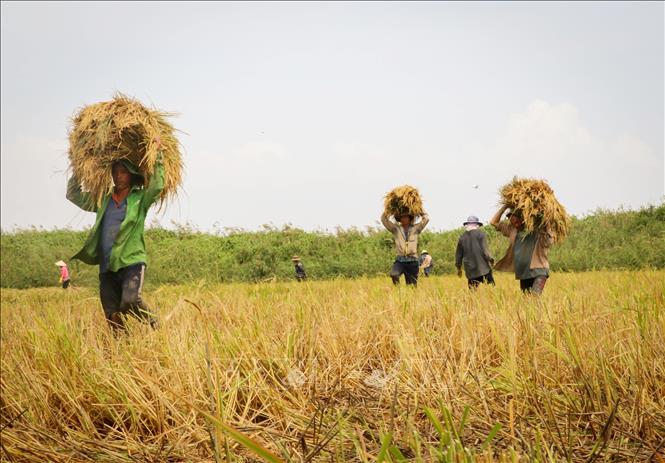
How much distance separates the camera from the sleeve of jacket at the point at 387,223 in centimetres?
758

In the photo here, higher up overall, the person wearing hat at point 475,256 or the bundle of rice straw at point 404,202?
the bundle of rice straw at point 404,202

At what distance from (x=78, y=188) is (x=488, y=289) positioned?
431 centimetres

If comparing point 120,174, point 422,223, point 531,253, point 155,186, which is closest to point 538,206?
point 531,253

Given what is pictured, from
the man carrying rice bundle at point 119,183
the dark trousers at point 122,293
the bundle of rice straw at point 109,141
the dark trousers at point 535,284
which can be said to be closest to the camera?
the dark trousers at point 122,293

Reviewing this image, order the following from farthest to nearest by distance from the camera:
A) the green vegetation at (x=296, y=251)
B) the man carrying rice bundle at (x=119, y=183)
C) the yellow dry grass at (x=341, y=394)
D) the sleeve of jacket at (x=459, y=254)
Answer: the sleeve of jacket at (x=459, y=254), the green vegetation at (x=296, y=251), the man carrying rice bundle at (x=119, y=183), the yellow dry grass at (x=341, y=394)

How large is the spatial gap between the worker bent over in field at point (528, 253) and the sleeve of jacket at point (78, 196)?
4.86 metres

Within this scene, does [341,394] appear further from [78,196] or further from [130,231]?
[78,196]

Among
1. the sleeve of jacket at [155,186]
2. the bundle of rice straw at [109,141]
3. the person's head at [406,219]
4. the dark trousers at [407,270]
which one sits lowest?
the dark trousers at [407,270]

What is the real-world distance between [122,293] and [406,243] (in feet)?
14.2

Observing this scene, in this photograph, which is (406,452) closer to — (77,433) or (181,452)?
(181,452)

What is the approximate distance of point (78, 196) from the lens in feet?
16.2

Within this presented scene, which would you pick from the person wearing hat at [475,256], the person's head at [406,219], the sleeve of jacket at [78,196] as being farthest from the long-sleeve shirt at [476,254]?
the sleeve of jacket at [78,196]

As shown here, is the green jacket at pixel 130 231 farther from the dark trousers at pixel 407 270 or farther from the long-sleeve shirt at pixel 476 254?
the long-sleeve shirt at pixel 476 254

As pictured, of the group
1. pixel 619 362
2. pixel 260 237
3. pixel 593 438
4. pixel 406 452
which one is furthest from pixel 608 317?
pixel 260 237
